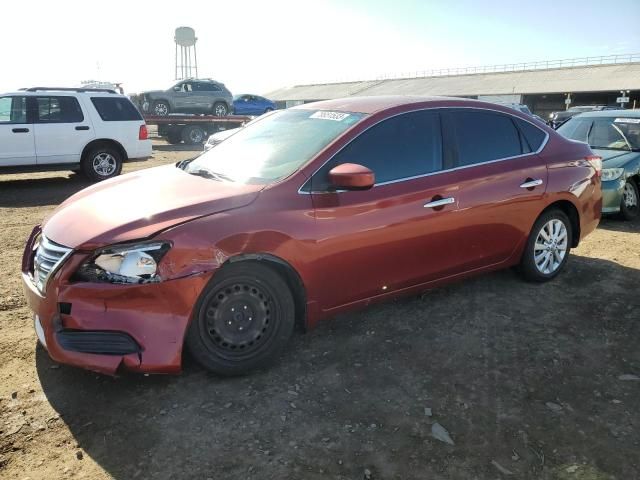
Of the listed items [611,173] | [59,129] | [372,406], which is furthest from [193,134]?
[372,406]

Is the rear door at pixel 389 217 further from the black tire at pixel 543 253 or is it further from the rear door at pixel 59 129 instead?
the rear door at pixel 59 129

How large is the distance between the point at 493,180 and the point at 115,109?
8.95 metres

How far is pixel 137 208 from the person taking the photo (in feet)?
10.2

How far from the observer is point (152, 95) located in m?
21.1

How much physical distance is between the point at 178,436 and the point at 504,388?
191 centimetres

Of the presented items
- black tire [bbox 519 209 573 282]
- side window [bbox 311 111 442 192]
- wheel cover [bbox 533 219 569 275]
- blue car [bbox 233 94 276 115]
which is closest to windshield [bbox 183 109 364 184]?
side window [bbox 311 111 442 192]

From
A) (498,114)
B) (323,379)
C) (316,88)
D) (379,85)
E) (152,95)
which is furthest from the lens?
(316,88)

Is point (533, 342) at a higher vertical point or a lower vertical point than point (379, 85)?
lower

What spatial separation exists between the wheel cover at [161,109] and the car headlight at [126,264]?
20.1 m

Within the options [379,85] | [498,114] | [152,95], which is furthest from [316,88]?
[498,114]

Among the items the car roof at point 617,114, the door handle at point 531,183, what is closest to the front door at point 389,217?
the door handle at point 531,183

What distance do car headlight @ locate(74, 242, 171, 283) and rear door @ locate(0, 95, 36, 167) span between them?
833 centimetres

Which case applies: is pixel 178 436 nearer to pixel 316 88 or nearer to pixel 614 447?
pixel 614 447

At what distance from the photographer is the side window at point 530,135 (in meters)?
4.55
